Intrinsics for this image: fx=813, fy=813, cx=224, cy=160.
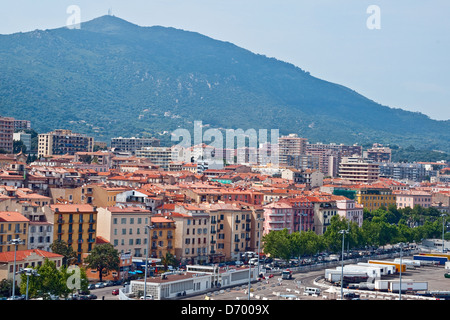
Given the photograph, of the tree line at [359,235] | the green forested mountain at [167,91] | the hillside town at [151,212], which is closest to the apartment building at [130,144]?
the green forested mountain at [167,91]

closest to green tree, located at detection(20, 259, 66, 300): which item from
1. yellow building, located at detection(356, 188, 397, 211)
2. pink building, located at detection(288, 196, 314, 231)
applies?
pink building, located at detection(288, 196, 314, 231)

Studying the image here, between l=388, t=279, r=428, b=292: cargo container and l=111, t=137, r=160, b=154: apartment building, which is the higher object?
l=111, t=137, r=160, b=154: apartment building

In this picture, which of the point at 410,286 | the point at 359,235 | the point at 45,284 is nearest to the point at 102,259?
the point at 45,284

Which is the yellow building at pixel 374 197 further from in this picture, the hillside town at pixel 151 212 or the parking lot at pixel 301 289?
the parking lot at pixel 301 289

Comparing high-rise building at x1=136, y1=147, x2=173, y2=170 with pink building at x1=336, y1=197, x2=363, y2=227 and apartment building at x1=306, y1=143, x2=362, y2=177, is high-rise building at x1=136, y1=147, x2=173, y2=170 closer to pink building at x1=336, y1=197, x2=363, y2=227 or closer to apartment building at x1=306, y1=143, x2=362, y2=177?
apartment building at x1=306, y1=143, x2=362, y2=177
